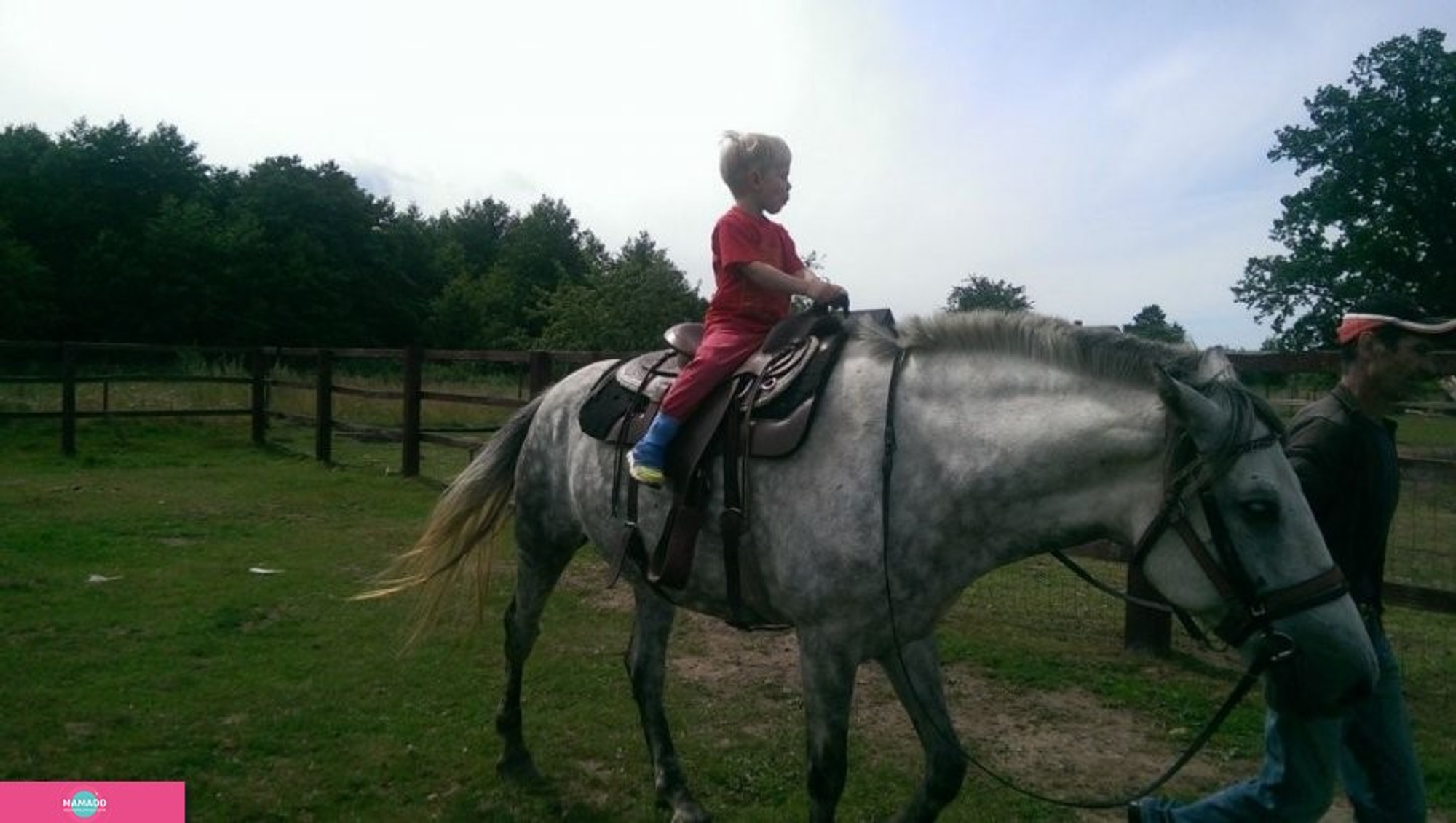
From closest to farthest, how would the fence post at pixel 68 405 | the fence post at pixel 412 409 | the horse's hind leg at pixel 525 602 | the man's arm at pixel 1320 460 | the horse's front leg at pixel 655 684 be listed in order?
the man's arm at pixel 1320 460 → the horse's front leg at pixel 655 684 → the horse's hind leg at pixel 525 602 → the fence post at pixel 412 409 → the fence post at pixel 68 405

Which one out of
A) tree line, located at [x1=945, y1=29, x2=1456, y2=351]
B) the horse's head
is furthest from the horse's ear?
tree line, located at [x1=945, y1=29, x2=1456, y2=351]

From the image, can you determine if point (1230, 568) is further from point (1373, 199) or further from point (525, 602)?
point (1373, 199)

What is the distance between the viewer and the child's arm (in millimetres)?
3030

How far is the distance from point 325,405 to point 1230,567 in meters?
13.0

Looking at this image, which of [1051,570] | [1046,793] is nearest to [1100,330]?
[1046,793]

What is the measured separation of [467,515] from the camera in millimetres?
4547

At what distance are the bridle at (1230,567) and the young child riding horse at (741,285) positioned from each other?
1.28 m

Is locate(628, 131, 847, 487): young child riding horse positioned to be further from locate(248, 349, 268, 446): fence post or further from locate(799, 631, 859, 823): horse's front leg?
locate(248, 349, 268, 446): fence post

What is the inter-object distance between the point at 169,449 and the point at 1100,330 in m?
15.0

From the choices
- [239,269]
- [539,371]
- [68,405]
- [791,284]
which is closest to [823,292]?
[791,284]

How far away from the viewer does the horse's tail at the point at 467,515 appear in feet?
14.8

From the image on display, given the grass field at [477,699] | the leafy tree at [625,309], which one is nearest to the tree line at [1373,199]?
the leafy tree at [625,309]

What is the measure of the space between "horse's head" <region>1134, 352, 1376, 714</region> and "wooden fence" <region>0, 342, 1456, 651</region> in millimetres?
2153

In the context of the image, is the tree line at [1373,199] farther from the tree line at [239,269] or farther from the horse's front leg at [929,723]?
the horse's front leg at [929,723]
